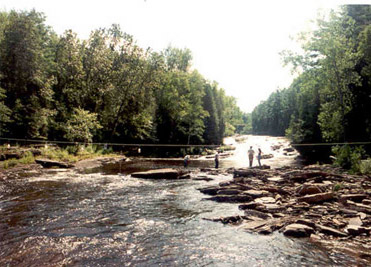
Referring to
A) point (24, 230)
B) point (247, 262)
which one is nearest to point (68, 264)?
point (24, 230)

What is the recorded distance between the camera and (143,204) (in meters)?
11.4

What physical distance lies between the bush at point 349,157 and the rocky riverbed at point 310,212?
5.74 m

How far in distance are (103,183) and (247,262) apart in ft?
40.2

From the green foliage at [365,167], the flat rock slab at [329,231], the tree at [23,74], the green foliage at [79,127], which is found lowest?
the flat rock slab at [329,231]

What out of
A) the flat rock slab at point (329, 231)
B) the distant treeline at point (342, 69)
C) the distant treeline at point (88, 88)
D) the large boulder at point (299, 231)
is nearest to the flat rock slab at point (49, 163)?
the distant treeline at point (88, 88)

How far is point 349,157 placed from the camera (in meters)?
21.6

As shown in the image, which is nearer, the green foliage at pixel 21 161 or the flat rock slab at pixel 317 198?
the flat rock slab at pixel 317 198

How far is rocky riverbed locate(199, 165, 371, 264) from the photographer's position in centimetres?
747

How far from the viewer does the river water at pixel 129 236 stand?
20.3 ft

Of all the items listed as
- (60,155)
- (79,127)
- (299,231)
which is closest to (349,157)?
(299,231)

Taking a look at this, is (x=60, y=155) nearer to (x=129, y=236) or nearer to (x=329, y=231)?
(x=129, y=236)

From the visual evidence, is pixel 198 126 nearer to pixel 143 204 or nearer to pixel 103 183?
pixel 103 183

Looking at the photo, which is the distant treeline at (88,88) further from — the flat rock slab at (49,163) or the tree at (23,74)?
the flat rock slab at (49,163)

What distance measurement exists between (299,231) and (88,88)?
3872 centimetres
